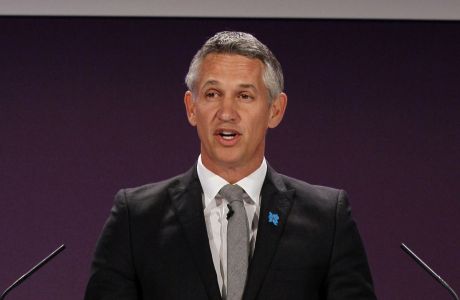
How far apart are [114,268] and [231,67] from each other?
45 centimetres

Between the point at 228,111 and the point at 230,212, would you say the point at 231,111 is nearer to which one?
the point at 228,111

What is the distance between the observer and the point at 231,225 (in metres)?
1.75

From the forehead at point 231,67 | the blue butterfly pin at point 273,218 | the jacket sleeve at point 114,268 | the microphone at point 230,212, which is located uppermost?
the forehead at point 231,67

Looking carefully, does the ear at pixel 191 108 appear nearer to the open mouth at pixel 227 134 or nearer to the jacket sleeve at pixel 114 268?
the open mouth at pixel 227 134

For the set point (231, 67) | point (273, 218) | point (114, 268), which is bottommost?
point (114, 268)

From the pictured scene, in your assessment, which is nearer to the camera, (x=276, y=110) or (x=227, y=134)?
(x=227, y=134)

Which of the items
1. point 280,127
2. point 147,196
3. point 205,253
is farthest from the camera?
point 280,127

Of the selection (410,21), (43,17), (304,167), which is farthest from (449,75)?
(43,17)

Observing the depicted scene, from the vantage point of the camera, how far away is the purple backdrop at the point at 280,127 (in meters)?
3.50

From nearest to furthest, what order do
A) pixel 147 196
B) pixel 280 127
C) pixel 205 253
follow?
1. pixel 205 253
2. pixel 147 196
3. pixel 280 127

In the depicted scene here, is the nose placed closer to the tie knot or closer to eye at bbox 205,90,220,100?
eye at bbox 205,90,220,100

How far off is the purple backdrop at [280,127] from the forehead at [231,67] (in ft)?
5.52

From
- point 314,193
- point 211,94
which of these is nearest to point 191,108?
point 211,94

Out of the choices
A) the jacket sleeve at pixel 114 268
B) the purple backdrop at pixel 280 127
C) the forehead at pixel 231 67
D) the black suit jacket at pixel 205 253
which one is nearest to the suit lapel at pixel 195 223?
the black suit jacket at pixel 205 253
